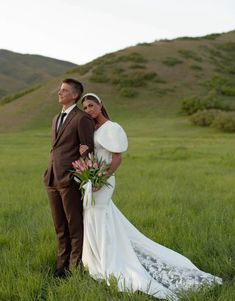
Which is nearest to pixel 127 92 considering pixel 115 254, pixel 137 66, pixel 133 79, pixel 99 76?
pixel 133 79

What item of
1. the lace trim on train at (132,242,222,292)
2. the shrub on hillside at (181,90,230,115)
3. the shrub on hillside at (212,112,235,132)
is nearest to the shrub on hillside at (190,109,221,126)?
the shrub on hillside at (212,112,235,132)

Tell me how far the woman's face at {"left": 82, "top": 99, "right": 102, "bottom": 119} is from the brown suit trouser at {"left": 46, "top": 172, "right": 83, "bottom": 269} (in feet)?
2.64

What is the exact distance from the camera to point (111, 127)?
4773mm

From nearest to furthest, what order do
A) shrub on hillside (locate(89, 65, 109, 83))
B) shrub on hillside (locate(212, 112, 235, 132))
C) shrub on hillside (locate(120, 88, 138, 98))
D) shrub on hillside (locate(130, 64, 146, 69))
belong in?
shrub on hillside (locate(212, 112, 235, 132)), shrub on hillside (locate(120, 88, 138, 98)), shrub on hillside (locate(89, 65, 109, 83)), shrub on hillside (locate(130, 64, 146, 69))

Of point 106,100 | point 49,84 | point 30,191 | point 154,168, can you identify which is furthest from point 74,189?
point 49,84

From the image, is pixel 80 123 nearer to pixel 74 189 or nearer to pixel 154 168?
pixel 74 189

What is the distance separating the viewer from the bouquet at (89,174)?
4.52 m

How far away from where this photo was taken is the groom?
4.70m

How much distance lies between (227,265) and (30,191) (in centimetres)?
584

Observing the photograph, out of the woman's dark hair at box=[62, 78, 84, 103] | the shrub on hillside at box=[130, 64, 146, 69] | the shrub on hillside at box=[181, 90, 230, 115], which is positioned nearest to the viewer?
the woman's dark hair at box=[62, 78, 84, 103]

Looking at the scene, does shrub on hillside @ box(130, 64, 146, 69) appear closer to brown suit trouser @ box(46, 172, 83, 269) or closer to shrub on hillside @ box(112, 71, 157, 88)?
shrub on hillside @ box(112, 71, 157, 88)

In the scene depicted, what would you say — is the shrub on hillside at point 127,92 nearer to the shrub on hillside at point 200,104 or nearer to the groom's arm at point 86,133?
the shrub on hillside at point 200,104

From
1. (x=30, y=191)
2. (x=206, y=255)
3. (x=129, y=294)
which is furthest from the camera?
(x=30, y=191)

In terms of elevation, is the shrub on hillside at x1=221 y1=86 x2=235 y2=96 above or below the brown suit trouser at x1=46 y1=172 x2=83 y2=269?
above
